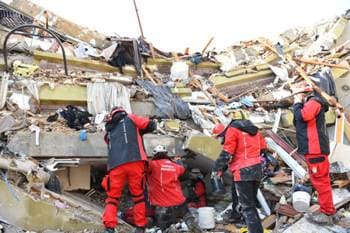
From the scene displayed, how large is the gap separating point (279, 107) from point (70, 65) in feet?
14.5

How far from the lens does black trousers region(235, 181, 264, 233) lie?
5.41m

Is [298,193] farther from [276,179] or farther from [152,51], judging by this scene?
[152,51]

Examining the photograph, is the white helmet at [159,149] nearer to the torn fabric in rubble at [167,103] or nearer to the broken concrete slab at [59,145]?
the broken concrete slab at [59,145]

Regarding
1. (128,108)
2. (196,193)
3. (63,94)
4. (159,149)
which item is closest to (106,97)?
(128,108)

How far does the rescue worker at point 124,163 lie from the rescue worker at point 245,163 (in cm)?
106

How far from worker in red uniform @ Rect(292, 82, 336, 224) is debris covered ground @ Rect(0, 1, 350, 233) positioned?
0.79 feet

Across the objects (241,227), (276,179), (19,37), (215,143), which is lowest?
(241,227)

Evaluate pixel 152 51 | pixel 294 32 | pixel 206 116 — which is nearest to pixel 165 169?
pixel 206 116

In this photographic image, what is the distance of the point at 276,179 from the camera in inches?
291

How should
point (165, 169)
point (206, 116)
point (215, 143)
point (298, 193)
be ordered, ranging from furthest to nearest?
point (206, 116), point (215, 143), point (165, 169), point (298, 193)

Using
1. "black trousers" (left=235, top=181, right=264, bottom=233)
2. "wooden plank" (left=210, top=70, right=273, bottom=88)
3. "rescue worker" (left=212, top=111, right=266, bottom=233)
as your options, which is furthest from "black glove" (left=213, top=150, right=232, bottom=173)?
"wooden plank" (left=210, top=70, right=273, bottom=88)

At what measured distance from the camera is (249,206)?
17.9 ft

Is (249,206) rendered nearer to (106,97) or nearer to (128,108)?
(128,108)

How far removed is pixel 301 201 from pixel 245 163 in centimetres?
112
